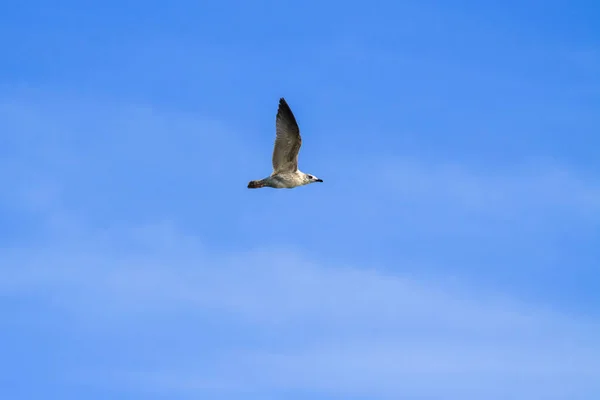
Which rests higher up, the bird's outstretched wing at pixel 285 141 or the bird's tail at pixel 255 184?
the bird's outstretched wing at pixel 285 141

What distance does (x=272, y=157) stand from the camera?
5762cm

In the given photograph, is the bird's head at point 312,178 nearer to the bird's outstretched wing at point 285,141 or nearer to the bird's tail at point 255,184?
the bird's outstretched wing at point 285,141

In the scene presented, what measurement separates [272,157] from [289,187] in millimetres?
2013

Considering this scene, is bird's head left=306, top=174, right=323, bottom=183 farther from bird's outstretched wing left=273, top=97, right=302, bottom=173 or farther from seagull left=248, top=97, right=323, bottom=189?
bird's outstretched wing left=273, top=97, right=302, bottom=173

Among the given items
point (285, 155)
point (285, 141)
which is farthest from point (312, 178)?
point (285, 141)

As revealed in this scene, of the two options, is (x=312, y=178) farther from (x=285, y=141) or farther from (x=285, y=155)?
(x=285, y=141)

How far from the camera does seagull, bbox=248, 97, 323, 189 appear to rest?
56.6m

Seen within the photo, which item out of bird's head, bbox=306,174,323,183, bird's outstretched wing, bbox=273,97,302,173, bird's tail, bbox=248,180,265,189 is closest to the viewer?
bird's outstretched wing, bbox=273,97,302,173

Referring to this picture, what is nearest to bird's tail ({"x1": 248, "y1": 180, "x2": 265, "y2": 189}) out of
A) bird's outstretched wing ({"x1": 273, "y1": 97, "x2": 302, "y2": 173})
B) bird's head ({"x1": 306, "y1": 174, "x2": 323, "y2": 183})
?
bird's outstretched wing ({"x1": 273, "y1": 97, "x2": 302, "y2": 173})

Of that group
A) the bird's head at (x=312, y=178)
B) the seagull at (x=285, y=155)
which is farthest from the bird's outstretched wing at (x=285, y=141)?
the bird's head at (x=312, y=178)

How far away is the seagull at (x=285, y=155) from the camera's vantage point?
5656 cm

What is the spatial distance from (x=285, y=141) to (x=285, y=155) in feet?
2.54

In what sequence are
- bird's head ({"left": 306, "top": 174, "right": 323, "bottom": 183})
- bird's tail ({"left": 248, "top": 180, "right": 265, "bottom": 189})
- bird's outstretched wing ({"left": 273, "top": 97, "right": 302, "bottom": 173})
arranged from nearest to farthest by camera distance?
bird's outstretched wing ({"left": 273, "top": 97, "right": 302, "bottom": 173})
bird's tail ({"left": 248, "top": 180, "right": 265, "bottom": 189})
bird's head ({"left": 306, "top": 174, "right": 323, "bottom": 183})

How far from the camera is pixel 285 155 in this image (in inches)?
2261
